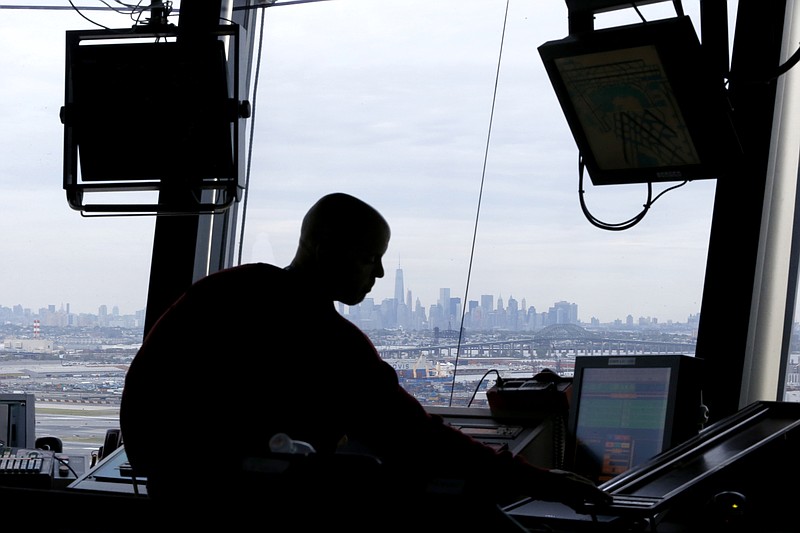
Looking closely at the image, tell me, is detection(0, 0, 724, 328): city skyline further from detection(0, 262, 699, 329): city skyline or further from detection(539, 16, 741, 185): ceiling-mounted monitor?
detection(539, 16, 741, 185): ceiling-mounted monitor

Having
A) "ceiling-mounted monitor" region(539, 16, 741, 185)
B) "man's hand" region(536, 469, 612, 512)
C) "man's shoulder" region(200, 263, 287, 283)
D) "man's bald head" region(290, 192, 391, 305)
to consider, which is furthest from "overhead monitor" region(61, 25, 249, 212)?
"man's hand" region(536, 469, 612, 512)

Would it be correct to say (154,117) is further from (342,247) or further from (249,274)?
(249,274)

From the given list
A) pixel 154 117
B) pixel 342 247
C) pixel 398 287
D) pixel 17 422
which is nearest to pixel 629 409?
pixel 342 247

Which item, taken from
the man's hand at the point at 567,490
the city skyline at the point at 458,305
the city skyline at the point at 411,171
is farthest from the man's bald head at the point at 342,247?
the city skyline at the point at 411,171

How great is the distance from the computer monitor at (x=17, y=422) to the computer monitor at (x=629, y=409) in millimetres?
1837

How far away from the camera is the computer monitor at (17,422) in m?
3.42

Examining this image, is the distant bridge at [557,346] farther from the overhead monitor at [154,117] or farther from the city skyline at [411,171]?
the overhead monitor at [154,117]

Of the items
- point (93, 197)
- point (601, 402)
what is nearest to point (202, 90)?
point (93, 197)

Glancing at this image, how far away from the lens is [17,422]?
3.44 m

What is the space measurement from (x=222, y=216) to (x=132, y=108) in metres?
0.82

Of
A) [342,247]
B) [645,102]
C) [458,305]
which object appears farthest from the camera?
[458,305]

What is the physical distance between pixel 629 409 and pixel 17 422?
79.6 inches

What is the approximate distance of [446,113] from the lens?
3592mm

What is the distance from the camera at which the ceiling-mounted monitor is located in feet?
7.79
